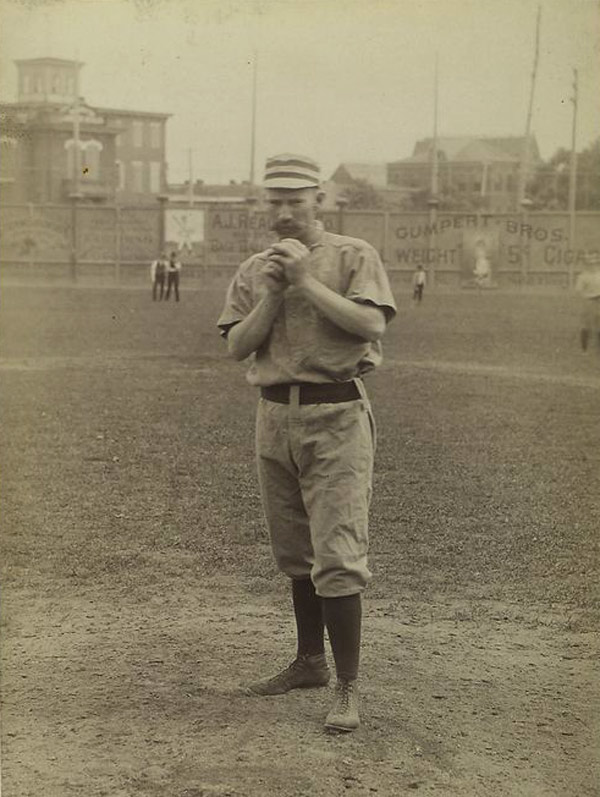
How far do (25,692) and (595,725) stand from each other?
1.91 meters

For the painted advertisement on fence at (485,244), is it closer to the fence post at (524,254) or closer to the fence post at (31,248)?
the fence post at (524,254)

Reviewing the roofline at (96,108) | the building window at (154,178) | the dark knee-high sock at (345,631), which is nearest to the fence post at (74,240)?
the roofline at (96,108)

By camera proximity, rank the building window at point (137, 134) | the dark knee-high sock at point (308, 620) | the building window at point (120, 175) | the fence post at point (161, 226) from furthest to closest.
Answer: the building window at point (120, 175) < the building window at point (137, 134) < the fence post at point (161, 226) < the dark knee-high sock at point (308, 620)

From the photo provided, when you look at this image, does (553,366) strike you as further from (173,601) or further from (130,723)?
(130,723)

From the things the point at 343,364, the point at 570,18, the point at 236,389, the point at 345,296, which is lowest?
the point at 236,389

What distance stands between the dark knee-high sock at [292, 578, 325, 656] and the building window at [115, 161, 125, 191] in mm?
43592

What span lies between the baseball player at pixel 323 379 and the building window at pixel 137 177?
4537cm

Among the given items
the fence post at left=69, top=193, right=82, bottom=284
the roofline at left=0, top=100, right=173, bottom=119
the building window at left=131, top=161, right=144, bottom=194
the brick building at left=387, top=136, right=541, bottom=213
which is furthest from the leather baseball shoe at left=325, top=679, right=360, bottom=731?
the building window at left=131, top=161, right=144, bottom=194

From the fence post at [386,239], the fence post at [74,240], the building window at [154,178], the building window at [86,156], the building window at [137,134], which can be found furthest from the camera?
the building window at [154,178]

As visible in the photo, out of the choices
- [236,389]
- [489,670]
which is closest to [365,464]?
[489,670]

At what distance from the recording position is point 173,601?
4840mm

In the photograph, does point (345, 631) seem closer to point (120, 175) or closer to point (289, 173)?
point (289, 173)

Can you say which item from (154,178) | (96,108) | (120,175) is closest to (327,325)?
(96,108)

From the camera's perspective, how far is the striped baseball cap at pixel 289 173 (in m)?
3.46
